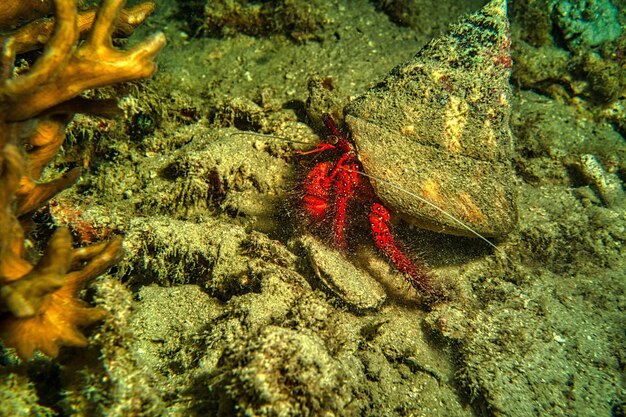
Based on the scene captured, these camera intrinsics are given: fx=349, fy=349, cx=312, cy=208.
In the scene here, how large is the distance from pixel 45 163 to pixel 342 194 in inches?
93.4

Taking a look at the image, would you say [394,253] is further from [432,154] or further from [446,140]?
[446,140]

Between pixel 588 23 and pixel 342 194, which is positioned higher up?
pixel 588 23

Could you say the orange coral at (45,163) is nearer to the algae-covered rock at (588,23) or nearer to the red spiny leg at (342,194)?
the red spiny leg at (342,194)

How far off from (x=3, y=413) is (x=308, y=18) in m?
5.39

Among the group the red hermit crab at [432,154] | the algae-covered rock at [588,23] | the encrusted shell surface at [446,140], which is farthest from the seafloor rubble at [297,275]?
the algae-covered rock at [588,23]

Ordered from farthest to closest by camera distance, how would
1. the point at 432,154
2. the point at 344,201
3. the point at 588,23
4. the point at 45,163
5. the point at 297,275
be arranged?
the point at 588,23, the point at 344,201, the point at 432,154, the point at 297,275, the point at 45,163

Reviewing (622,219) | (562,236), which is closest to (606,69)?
(622,219)

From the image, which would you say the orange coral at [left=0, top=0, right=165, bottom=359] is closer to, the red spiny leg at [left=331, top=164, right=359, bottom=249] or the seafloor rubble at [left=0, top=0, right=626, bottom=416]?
the seafloor rubble at [left=0, top=0, right=626, bottom=416]

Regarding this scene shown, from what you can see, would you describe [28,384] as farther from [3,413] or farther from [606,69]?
[606,69]

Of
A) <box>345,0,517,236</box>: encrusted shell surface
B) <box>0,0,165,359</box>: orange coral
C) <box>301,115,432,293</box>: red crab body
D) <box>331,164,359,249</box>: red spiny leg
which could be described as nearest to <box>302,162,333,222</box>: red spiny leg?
<box>301,115,432,293</box>: red crab body

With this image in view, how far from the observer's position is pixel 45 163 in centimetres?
222

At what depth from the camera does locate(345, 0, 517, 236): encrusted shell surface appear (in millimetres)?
3225

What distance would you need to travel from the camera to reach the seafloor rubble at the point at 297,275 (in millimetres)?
2018

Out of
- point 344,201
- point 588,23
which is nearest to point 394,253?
point 344,201
